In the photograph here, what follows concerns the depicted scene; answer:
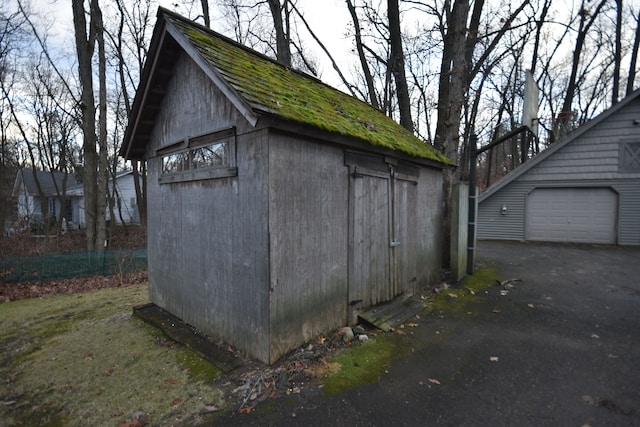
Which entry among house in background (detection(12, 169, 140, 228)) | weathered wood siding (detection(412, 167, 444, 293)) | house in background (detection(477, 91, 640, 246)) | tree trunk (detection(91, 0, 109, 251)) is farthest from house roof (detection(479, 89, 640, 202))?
house in background (detection(12, 169, 140, 228))

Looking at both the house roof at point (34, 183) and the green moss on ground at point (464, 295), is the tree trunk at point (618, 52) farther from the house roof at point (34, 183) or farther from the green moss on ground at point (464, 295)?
the house roof at point (34, 183)

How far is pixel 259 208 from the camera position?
3.90 m

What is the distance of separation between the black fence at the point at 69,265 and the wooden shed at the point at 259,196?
15.0 ft

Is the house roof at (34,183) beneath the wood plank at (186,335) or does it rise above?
above

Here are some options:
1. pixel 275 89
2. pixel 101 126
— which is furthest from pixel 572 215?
pixel 101 126

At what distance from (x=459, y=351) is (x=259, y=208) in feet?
11.0

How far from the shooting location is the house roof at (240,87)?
152 inches

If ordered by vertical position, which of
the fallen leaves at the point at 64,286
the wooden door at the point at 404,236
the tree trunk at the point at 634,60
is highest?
the tree trunk at the point at 634,60

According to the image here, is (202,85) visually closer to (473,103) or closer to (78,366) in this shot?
(78,366)

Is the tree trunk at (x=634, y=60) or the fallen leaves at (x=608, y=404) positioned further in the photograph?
the tree trunk at (x=634, y=60)

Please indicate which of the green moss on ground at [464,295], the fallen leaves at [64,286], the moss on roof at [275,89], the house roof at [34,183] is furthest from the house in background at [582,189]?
the house roof at [34,183]

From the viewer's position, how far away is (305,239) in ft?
14.0

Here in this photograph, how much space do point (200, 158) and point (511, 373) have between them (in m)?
5.14

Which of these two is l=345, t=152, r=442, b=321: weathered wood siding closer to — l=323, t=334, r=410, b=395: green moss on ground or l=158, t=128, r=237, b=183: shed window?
l=323, t=334, r=410, b=395: green moss on ground
